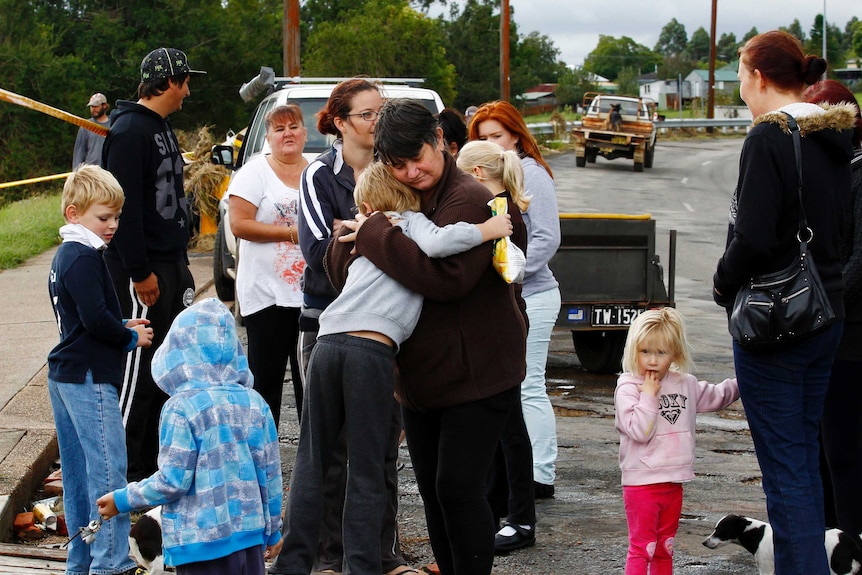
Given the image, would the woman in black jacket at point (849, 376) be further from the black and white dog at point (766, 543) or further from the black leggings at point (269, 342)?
the black leggings at point (269, 342)

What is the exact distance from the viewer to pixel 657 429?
14.4 feet

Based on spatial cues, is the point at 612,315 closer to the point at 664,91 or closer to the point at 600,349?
the point at 600,349

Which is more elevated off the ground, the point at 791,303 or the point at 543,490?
the point at 791,303

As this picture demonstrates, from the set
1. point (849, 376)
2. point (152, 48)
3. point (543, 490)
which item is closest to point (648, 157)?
point (152, 48)

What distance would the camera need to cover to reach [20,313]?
1053 cm

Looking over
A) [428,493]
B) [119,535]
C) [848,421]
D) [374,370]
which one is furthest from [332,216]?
[848,421]

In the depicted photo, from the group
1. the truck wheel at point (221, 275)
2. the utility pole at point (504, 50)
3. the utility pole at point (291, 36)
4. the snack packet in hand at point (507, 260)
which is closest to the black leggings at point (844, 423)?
the snack packet in hand at point (507, 260)

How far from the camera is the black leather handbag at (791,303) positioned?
3859mm

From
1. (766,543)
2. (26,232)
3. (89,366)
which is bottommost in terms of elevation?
(766,543)

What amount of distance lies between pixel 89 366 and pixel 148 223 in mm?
1113

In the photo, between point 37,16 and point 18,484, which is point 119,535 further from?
point 37,16

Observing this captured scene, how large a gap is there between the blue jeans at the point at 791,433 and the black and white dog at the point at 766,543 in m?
0.32

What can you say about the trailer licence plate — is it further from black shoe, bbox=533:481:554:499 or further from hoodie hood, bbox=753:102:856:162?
hoodie hood, bbox=753:102:856:162

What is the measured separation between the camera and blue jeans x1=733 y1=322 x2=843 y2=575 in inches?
157
